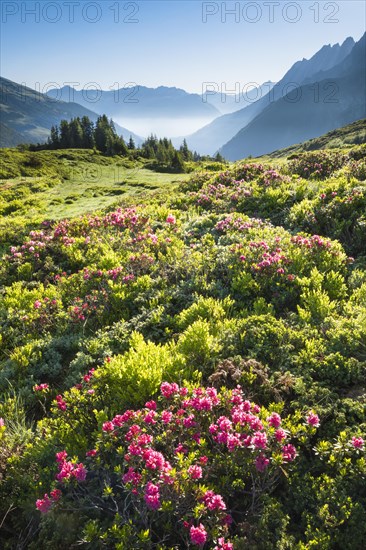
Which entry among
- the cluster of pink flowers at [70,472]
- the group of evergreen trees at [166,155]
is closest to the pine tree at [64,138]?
the group of evergreen trees at [166,155]

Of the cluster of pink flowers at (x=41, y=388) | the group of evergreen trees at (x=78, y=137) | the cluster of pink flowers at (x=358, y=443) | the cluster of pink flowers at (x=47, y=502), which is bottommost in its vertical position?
the cluster of pink flowers at (x=47, y=502)

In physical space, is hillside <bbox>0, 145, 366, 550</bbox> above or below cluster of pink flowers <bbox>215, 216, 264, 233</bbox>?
below

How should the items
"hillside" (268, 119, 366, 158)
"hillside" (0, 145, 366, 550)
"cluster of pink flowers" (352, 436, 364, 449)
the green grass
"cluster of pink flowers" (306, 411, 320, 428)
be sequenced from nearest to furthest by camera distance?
"hillside" (0, 145, 366, 550) < "cluster of pink flowers" (352, 436, 364, 449) < "cluster of pink flowers" (306, 411, 320, 428) < the green grass < "hillside" (268, 119, 366, 158)

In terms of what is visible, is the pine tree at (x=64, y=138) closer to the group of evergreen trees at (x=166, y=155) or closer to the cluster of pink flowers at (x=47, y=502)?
the group of evergreen trees at (x=166, y=155)

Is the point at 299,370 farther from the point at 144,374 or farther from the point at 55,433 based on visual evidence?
the point at 55,433

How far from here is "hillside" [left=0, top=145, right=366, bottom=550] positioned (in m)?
3.44

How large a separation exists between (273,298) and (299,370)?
2235mm

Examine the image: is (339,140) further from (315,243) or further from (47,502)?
(47,502)

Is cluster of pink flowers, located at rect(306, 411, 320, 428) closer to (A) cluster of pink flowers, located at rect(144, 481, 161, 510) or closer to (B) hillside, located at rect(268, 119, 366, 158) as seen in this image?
(A) cluster of pink flowers, located at rect(144, 481, 161, 510)

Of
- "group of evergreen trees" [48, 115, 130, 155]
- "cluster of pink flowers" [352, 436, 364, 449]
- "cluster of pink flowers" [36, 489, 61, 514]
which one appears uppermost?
"group of evergreen trees" [48, 115, 130, 155]

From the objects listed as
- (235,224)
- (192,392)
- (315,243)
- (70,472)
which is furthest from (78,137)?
(70,472)

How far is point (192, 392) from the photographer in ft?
15.1

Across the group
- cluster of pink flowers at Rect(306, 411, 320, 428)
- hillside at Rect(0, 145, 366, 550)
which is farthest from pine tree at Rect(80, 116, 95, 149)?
cluster of pink flowers at Rect(306, 411, 320, 428)

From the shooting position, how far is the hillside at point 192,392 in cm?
344
